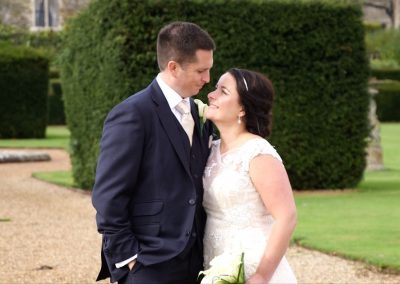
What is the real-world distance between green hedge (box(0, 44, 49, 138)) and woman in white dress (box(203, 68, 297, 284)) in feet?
60.3

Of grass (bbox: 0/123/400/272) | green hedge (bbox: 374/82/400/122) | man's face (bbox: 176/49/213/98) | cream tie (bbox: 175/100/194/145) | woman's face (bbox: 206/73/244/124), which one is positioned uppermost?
man's face (bbox: 176/49/213/98)

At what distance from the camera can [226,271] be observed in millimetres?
3260

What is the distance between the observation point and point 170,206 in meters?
3.38

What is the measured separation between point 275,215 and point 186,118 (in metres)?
0.52

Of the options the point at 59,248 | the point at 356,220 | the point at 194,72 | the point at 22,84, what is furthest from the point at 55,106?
the point at 194,72

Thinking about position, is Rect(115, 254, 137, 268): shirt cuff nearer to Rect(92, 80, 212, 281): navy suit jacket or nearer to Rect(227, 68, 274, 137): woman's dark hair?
Rect(92, 80, 212, 281): navy suit jacket

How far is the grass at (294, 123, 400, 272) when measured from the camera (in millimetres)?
7316

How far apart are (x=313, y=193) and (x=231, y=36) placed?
7.07ft

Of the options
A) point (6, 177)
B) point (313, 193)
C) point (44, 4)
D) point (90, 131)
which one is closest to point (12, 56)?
point (6, 177)

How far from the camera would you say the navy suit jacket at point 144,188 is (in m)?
3.33

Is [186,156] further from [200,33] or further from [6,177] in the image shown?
[6,177]

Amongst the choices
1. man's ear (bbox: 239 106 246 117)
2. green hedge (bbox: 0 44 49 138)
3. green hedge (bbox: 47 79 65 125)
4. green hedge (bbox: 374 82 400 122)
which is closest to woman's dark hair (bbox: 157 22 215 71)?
man's ear (bbox: 239 106 246 117)

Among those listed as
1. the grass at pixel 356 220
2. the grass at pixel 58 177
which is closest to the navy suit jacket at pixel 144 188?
the grass at pixel 356 220

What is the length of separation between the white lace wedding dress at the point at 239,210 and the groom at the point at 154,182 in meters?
0.07
